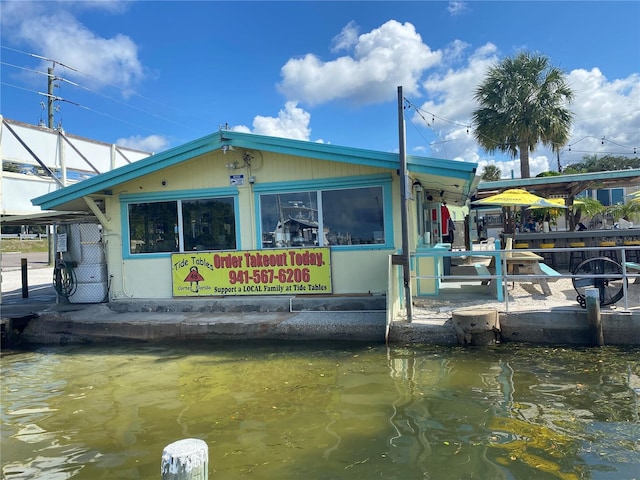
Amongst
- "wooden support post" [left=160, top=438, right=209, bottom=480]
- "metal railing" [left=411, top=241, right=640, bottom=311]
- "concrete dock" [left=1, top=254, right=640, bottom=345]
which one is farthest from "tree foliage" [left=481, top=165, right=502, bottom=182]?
"wooden support post" [left=160, top=438, right=209, bottom=480]

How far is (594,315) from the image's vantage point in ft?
22.2

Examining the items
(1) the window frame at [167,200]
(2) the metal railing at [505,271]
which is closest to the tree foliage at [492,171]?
(2) the metal railing at [505,271]

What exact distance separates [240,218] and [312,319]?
2843 millimetres

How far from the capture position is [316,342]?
7.89 metres

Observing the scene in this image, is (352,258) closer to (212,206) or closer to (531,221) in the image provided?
(212,206)

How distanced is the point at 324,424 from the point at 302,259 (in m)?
4.79

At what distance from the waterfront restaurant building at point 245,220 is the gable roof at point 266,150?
2 cm

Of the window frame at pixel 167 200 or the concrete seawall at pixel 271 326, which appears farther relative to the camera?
the window frame at pixel 167 200

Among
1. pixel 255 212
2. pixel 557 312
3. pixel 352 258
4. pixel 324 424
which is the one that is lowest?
pixel 324 424

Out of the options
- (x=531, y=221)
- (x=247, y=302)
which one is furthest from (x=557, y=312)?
(x=531, y=221)

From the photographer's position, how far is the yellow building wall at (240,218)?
29.3ft

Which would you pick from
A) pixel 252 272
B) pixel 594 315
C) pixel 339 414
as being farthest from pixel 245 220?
pixel 594 315

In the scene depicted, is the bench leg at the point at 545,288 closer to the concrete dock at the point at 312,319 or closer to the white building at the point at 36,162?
the concrete dock at the point at 312,319

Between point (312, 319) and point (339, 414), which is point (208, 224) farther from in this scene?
point (339, 414)
